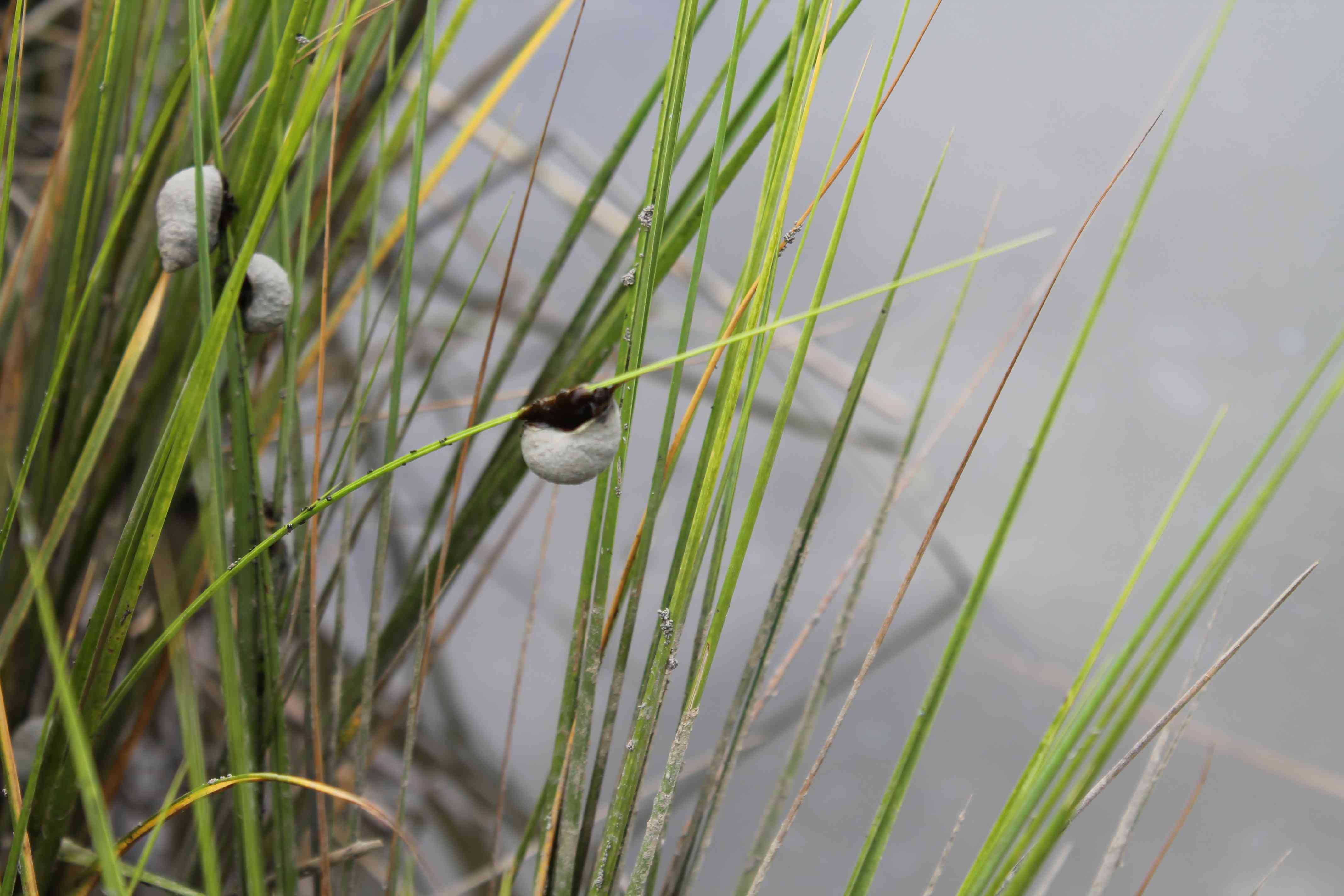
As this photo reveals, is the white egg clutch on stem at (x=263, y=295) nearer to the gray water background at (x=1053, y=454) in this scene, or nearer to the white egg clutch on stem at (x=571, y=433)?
the white egg clutch on stem at (x=571, y=433)

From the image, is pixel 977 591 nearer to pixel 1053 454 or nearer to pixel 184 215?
pixel 184 215

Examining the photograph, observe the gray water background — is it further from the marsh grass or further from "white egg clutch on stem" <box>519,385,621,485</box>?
"white egg clutch on stem" <box>519,385,621,485</box>

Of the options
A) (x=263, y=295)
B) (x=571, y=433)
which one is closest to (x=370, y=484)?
(x=263, y=295)

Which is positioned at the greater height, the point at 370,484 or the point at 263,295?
the point at 263,295

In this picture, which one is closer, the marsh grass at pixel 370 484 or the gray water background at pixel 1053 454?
the marsh grass at pixel 370 484

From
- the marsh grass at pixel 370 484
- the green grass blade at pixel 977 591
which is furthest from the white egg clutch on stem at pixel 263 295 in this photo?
the green grass blade at pixel 977 591

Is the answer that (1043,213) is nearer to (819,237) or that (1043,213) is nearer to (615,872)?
(819,237)
